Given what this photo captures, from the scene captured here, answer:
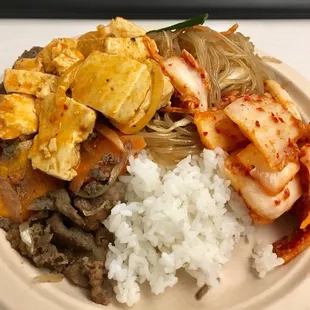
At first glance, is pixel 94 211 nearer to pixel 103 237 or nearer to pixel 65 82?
pixel 103 237

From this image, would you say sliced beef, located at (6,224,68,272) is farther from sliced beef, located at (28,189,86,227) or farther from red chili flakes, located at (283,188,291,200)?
red chili flakes, located at (283,188,291,200)

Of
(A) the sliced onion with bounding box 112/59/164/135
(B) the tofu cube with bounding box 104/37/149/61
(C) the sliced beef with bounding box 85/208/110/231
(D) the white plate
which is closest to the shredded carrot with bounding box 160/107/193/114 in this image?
(A) the sliced onion with bounding box 112/59/164/135

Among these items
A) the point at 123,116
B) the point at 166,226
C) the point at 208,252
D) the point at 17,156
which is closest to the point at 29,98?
the point at 17,156

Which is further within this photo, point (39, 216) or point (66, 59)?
point (66, 59)

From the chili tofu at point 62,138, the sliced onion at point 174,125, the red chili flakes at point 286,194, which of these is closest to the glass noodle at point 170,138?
the sliced onion at point 174,125

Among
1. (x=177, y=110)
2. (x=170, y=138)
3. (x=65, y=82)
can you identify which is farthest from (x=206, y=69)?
(x=65, y=82)

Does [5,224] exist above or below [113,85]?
below

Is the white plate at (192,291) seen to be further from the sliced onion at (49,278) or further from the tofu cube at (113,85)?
the tofu cube at (113,85)
